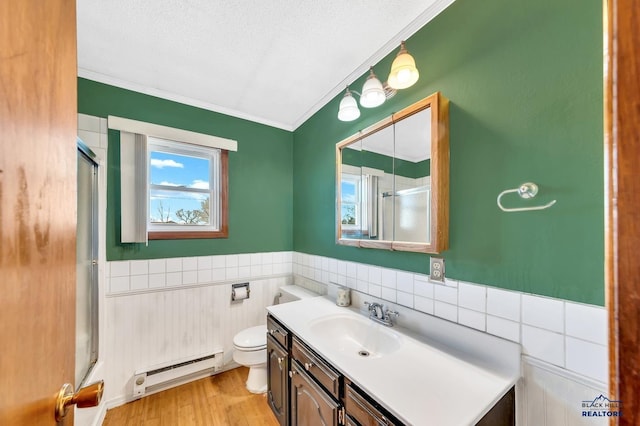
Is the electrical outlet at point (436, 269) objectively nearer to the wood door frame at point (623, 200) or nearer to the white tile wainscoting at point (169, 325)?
the wood door frame at point (623, 200)

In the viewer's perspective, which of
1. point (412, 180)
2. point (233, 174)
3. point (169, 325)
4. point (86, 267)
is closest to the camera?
point (412, 180)

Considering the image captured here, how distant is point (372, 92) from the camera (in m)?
1.43

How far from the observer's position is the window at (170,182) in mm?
1893

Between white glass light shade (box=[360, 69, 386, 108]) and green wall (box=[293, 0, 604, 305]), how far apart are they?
0.55ft

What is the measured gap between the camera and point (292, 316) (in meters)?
1.56

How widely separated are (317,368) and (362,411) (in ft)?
1.03

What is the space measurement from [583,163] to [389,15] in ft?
3.89

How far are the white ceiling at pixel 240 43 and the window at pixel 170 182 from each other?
38 cm

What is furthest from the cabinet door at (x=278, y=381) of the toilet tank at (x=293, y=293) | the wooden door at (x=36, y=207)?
the wooden door at (x=36, y=207)

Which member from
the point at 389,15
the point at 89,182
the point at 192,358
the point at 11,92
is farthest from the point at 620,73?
the point at 192,358

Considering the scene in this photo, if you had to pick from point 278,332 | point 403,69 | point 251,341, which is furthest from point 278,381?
point 403,69

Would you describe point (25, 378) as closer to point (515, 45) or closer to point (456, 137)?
point (456, 137)

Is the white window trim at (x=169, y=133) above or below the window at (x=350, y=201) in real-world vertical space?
above

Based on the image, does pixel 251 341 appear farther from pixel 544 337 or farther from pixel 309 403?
pixel 544 337
